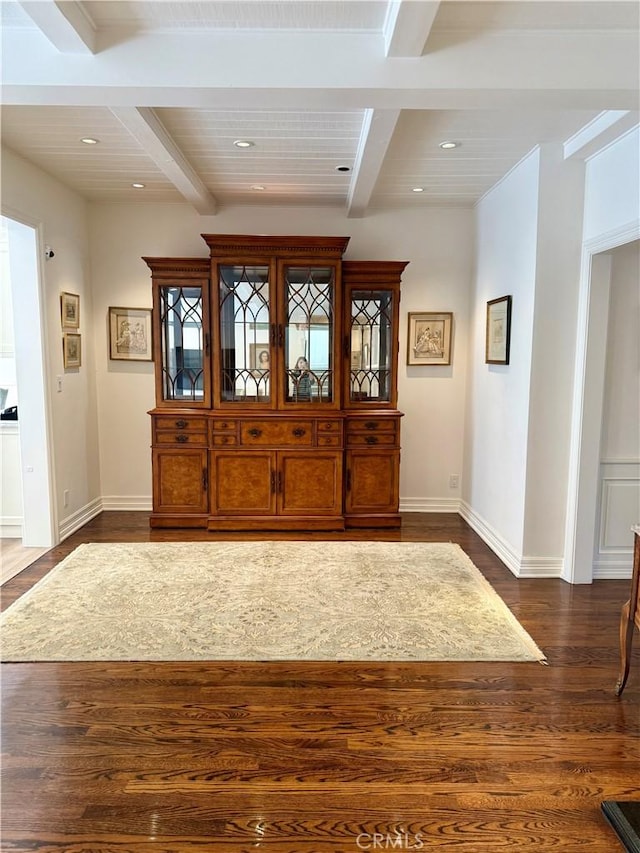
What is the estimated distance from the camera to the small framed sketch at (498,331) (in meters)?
4.17

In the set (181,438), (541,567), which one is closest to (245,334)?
(181,438)

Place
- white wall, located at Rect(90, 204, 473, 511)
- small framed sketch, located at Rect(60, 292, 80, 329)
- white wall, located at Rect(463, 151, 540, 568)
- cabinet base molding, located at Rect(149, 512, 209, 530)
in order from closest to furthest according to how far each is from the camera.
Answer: white wall, located at Rect(463, 151, 540, 568), small framed sketch, located at Rect(60, 292, 80, 329), cabinet base molding, located at Rect(149, 512, 209, 530), white wall, located at Rect(90, 204, 473, 511)

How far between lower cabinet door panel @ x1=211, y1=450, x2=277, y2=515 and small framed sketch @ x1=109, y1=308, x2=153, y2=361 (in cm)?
134

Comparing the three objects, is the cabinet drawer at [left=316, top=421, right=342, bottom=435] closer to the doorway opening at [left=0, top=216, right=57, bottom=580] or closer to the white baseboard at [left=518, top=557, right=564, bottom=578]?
the white baseboard at [left=518, top=557, right=564, bottom=578]

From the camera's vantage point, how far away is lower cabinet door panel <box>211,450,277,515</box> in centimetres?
475

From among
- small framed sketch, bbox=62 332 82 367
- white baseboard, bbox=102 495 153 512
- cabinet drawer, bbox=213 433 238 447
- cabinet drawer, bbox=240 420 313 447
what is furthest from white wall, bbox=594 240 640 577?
small framed sketch, bbox=62 332 82 367

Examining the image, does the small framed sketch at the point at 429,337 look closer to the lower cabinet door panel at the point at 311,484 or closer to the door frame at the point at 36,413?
the lower cabinet door panel at the point at 311,484

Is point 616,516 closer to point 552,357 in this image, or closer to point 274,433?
point 552,357

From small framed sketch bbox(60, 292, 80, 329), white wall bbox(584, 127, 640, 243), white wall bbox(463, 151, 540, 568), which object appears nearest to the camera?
white wall bbox(584, 127, 640, 243)

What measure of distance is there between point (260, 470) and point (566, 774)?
10.4 feet

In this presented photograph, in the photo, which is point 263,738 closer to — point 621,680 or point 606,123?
point 621,680

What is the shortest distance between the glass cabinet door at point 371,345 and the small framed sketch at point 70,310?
2343 mm

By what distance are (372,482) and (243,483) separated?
112 centimetres

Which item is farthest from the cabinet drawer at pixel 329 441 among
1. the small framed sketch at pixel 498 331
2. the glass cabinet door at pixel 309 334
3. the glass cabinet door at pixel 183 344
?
the small framed sketch at pixel 498 331
